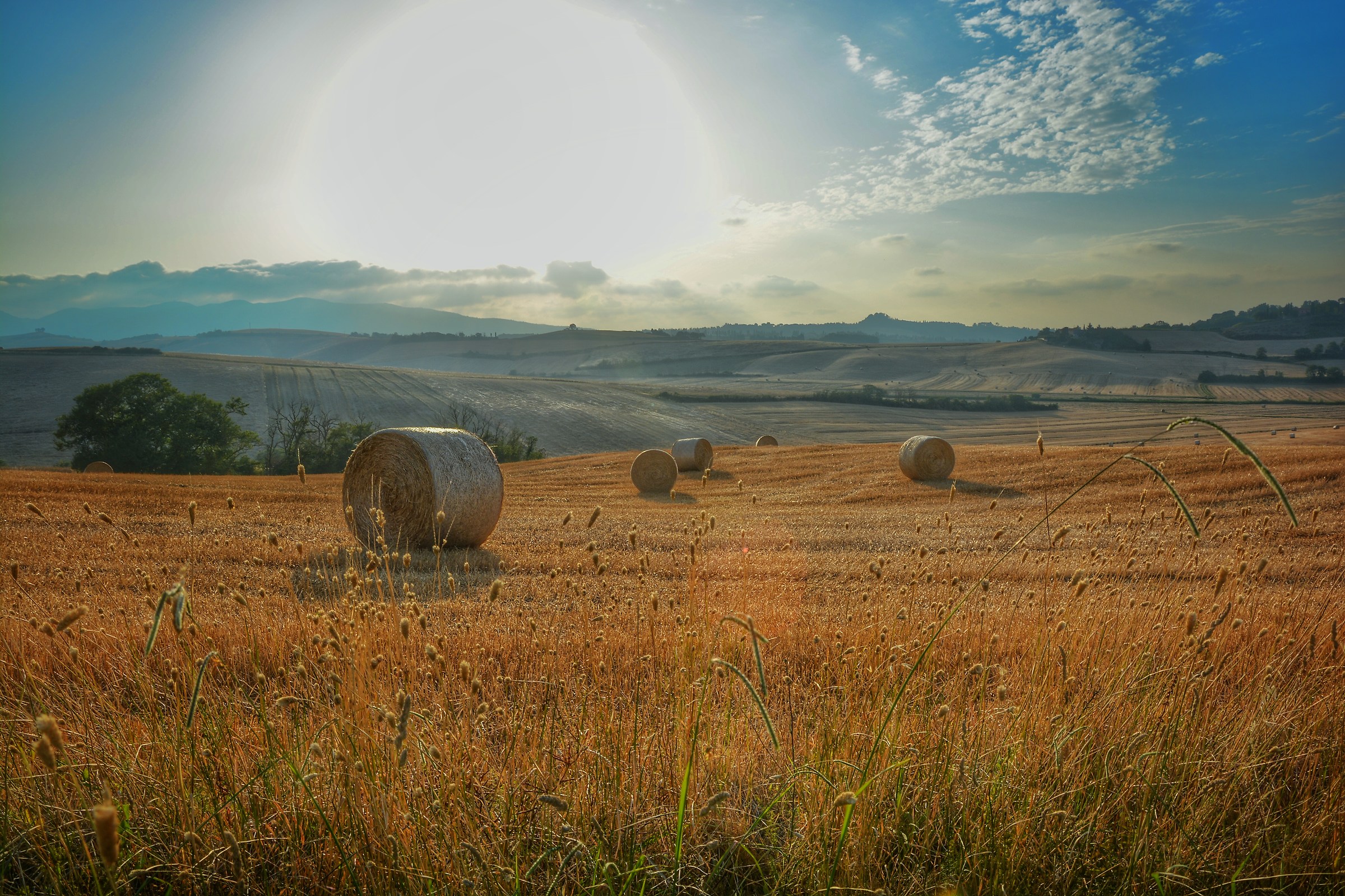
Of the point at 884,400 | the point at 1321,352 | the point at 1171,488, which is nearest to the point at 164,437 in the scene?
the point at 1171,488

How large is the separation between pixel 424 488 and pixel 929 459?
17.6 metres

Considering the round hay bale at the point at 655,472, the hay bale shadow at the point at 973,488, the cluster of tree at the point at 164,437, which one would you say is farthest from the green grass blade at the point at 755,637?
the cluster of tree at the point at 164,437

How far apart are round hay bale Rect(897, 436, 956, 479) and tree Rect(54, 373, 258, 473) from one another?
36474mm

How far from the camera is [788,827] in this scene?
2.71 meters

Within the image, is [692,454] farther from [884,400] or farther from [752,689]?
[884,400]

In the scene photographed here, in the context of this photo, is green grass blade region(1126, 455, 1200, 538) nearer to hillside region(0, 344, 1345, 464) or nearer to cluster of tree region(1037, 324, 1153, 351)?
hillside region(0, 344, 1345, 464)

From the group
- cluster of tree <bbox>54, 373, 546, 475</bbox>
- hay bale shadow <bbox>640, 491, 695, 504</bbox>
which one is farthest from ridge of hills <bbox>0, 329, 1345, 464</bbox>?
hay bale shadow <bbox>640, 491, 695, 504</bbox>

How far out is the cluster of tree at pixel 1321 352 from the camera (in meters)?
71.2

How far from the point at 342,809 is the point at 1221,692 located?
5.00 m

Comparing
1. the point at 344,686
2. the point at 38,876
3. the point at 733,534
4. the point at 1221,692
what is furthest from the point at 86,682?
the point at 733,534

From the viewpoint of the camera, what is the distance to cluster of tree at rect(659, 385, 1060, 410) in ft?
230

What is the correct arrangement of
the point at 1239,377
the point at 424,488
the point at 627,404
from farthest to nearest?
the point at 627,404 < the point at 1239,377 < the point at 424,488

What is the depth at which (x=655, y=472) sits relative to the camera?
79.8 feet

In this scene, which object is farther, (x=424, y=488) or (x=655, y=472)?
(x=655, y=472)
